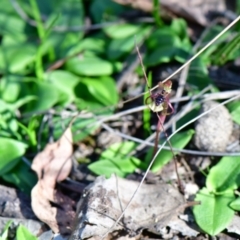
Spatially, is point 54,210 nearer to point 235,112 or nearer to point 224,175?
point 224,175

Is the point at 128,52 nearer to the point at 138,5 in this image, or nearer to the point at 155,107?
the point at 138,5

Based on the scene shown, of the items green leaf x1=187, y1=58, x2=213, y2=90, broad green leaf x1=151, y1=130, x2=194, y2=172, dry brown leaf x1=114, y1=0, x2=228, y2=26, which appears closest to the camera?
broad green leaf x1=151, y1=130, x2=194, y2=172

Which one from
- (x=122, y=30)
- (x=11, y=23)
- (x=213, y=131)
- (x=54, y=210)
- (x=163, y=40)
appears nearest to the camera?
(x=54, y=210)

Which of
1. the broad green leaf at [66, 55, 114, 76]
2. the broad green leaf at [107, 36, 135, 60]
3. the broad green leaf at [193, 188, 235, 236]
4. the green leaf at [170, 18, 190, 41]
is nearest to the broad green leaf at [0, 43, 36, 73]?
the broad green leaf at [66, 55, 114, 76]

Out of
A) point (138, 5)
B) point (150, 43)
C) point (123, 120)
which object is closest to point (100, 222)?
point (123, 120)

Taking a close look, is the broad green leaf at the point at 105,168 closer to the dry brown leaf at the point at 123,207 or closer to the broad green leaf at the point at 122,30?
the dry brown leaf at the point at 123,207

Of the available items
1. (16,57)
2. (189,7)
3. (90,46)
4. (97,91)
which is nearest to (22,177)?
(97,91)

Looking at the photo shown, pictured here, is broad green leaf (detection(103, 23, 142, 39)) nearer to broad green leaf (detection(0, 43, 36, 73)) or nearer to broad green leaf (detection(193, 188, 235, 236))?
broad green leaf (detection(0, 43, 36, 73))

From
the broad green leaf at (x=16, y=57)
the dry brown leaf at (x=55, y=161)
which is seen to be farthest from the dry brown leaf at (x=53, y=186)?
the broad green leaf at (x=16, y=57)
